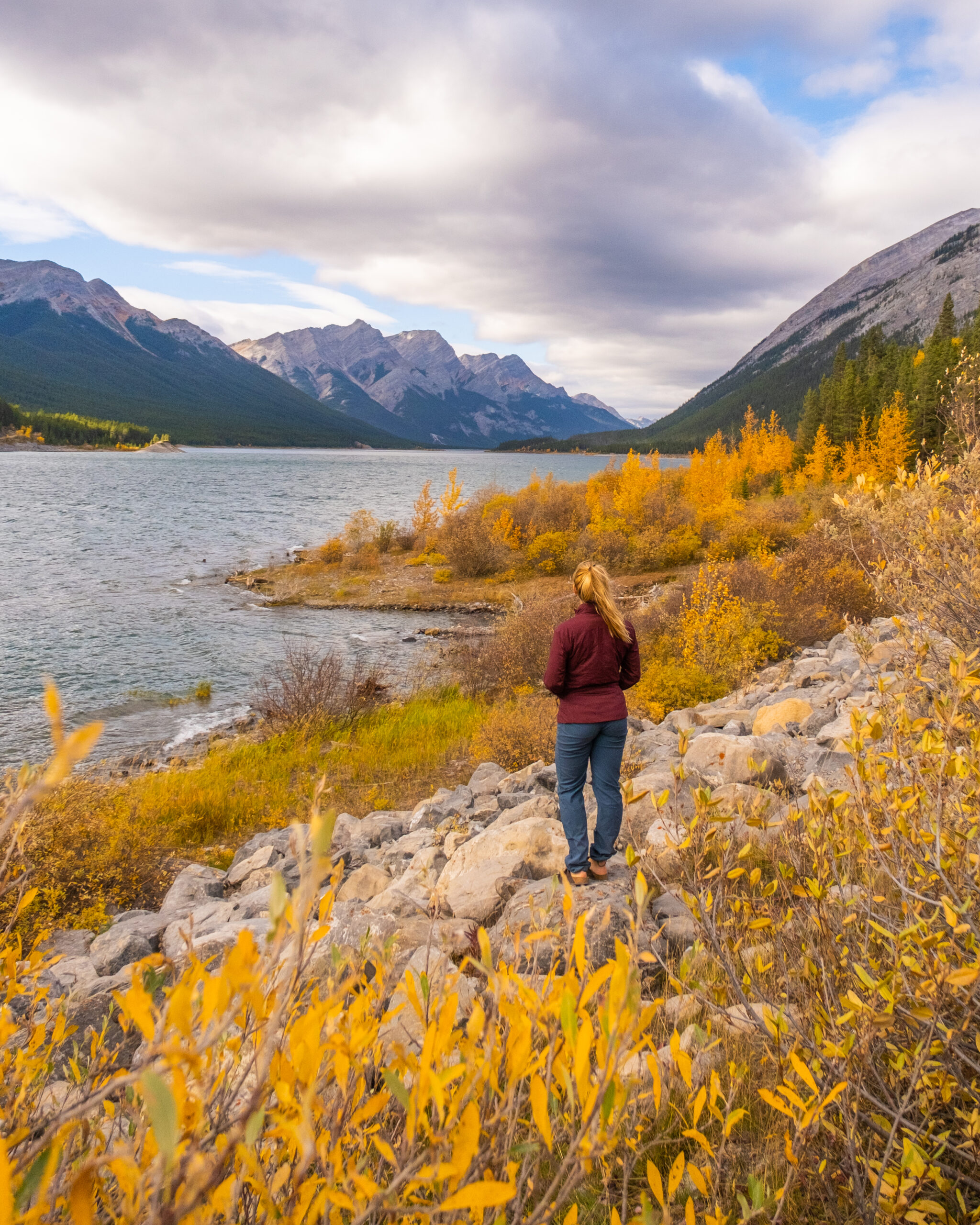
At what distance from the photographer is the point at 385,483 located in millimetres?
90688

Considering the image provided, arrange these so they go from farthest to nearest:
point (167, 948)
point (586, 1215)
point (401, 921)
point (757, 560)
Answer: point (757, 560) → point (167, 948) → point (401, 921) → point (586, 1215)

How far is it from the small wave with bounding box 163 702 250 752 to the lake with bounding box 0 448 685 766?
4 centimetres

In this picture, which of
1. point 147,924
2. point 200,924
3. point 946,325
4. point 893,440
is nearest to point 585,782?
point 200,924

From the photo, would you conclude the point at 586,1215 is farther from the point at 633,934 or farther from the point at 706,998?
the point at 633,934

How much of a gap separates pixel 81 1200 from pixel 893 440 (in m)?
41.4

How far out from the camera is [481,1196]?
776 mm

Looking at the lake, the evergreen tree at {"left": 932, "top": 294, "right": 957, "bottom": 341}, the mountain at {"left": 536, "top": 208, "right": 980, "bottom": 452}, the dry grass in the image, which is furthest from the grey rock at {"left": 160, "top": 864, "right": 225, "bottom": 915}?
the mountain at {"left": 536, "top": 208, "right": 980, "bottom": 452}

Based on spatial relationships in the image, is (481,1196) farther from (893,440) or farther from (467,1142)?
(893,440)

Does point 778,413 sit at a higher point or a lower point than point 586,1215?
higher

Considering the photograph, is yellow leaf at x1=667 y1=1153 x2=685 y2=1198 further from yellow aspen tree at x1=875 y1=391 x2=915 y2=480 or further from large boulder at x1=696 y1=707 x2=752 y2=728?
yellow aspen tree at x1=875 y1=391 x2=915 y2=480

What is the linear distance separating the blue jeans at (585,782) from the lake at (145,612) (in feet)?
16.8

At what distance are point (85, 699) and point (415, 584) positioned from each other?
50.8 ft

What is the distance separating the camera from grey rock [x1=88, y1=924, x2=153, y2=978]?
16.3 ft

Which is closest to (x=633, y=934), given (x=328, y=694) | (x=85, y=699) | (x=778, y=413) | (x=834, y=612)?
(x=328, y=694)
